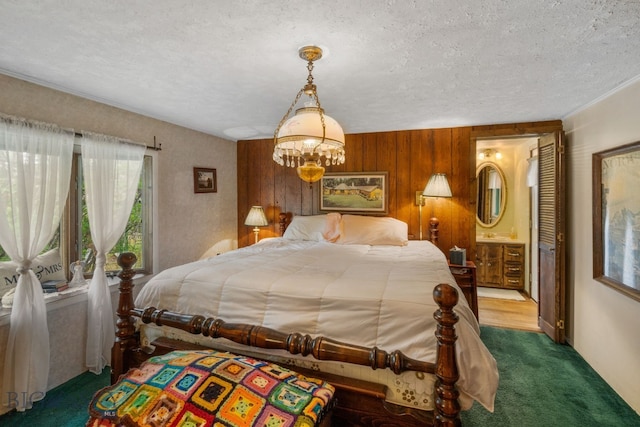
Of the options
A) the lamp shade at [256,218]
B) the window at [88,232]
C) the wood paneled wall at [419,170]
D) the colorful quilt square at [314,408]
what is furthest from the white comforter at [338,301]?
the lamp shade at [256,218]

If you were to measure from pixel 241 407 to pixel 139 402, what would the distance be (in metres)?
0.41

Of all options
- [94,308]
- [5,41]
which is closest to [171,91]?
[5,41]

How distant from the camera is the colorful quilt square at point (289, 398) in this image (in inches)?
44.5

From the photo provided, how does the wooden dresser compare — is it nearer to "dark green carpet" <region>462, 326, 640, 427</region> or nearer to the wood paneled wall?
the wood paneled wall

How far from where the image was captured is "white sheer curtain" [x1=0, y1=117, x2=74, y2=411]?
1967 mm

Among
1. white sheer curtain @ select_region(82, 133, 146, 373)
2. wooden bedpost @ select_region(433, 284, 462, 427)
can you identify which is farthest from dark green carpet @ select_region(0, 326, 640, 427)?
wooden bedpost @ select_region(433, 284, 462, 427)

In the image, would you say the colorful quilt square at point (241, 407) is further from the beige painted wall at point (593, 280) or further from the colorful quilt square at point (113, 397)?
the beige painted wall at point (593, 280)

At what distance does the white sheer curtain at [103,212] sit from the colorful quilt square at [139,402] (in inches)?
65.0

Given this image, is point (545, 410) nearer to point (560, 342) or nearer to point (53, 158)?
point (560, 342)

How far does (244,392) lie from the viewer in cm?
116

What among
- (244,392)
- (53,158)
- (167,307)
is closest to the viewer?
(244,392)

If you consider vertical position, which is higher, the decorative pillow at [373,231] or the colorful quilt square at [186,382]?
the decorative pillow at [373,231]

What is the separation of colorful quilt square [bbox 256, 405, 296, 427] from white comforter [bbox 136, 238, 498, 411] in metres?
0.43

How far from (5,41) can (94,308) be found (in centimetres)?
188
